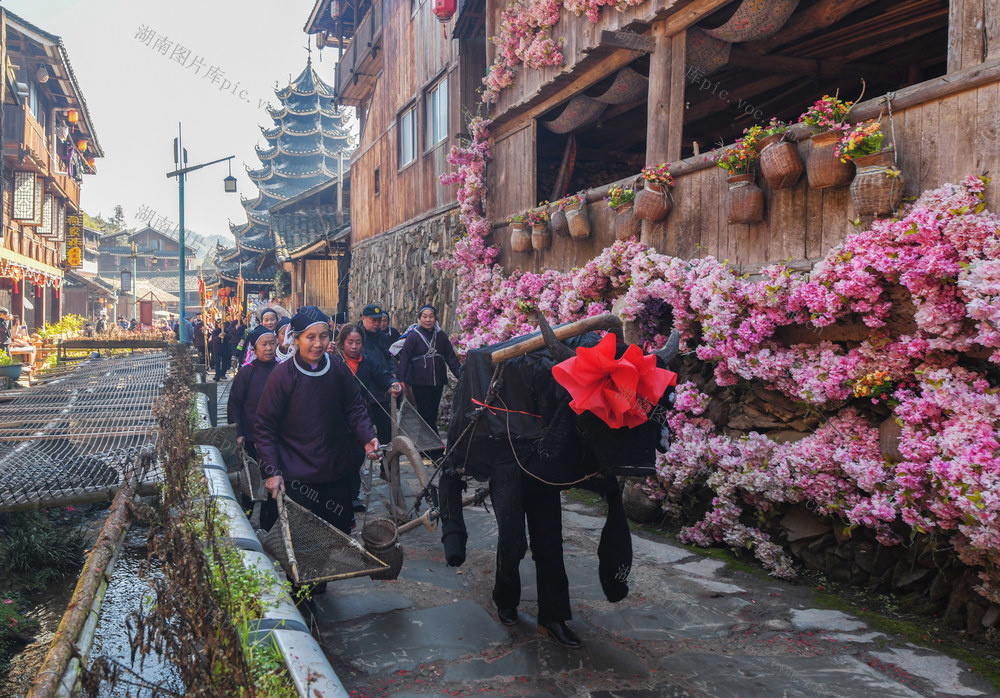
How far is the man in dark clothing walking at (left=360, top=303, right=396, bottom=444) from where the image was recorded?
746 centimetres

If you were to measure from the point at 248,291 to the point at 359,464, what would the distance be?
35.2 meters

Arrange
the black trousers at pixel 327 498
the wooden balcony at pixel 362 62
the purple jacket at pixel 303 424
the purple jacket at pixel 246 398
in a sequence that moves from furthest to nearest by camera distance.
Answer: the wooden balcony at pixel 362 62 < the purple jacket at pixel 246 398 < the black trousers at pixel 327 498 < the purple jacket at pixel 303 424

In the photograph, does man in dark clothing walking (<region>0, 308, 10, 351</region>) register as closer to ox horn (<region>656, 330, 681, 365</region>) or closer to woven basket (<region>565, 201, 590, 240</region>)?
woven basket (<region>565, 201, 590, 240</region>)

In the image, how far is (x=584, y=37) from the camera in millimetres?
8477

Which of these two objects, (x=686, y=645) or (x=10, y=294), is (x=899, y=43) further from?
(x=10, y=294)

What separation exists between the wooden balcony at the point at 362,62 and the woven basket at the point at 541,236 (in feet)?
34.9

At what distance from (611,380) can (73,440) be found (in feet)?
16.8

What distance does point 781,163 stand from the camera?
17.4ft

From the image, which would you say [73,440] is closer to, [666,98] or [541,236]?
[541,236]

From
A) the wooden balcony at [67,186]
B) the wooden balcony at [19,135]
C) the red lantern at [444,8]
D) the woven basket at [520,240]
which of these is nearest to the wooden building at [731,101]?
the woven basket at [520,240]

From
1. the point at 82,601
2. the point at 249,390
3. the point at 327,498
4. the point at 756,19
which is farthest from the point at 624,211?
the point at 82,601

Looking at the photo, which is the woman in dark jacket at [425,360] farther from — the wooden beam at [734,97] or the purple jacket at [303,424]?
the wooden beam at [734,97]

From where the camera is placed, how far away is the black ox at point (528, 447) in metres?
3.73

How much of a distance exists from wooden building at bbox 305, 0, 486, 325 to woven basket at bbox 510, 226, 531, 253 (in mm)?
3083
